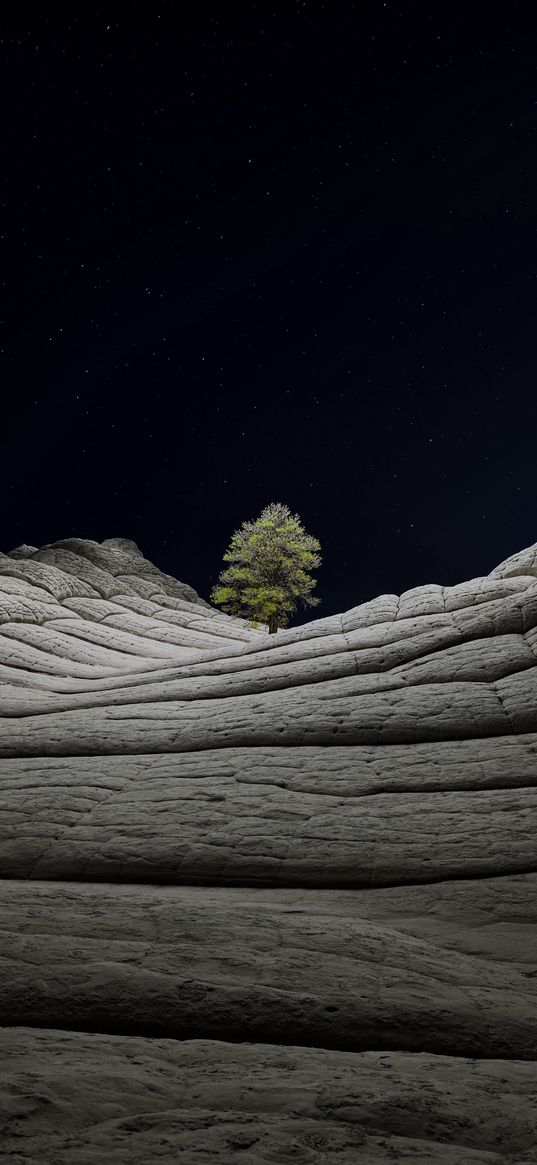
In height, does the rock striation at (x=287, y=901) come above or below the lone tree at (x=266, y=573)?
below

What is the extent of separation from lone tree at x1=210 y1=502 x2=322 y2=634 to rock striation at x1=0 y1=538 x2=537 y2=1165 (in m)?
17.9

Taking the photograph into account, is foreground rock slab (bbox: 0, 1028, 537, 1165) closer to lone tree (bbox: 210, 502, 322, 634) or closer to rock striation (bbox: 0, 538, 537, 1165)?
rock striation (bbox: 0, 538, 537, 1165)

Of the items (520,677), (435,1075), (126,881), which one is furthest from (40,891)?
(520,677)

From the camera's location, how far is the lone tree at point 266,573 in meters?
34.7

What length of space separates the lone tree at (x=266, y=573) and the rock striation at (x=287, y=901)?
17888mm

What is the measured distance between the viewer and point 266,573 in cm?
3506

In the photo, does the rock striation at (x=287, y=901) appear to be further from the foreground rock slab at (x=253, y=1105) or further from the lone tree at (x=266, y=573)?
the lone tree at (x=266, y=573)

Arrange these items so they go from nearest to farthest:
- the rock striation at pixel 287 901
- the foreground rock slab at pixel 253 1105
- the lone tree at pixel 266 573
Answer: the foreground rock slab at pixel 253 1105, the rock striation at pixel 287 901, the lone tree at pixel 266 573

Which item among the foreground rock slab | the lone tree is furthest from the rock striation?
the lone tree

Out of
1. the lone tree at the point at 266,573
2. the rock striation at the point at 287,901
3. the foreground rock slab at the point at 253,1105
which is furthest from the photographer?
the lone tree at the point at 266,573

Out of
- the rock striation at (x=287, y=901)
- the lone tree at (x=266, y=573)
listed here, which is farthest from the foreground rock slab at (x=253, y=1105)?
the lone tree at (x=266, y=573)

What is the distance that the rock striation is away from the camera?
3562 millimetres

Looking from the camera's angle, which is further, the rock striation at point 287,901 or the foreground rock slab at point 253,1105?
the rock striation at point 287,901

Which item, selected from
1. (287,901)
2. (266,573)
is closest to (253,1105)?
(287,901)
